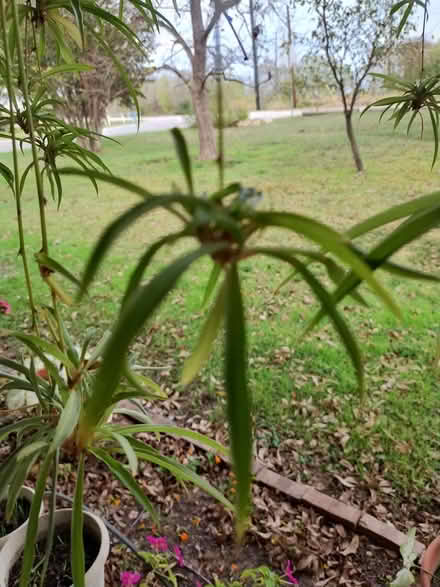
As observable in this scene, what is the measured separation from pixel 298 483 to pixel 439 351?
0.74m

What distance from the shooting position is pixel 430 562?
2.76ft

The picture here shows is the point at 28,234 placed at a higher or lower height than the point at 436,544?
higher

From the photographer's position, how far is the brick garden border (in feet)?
3.37

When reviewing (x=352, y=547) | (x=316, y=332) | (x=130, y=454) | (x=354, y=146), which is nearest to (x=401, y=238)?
(x=130, y=454)

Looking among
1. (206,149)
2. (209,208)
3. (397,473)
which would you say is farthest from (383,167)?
(209,208)

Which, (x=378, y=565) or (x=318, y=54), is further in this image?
→ (x=318, y=54)

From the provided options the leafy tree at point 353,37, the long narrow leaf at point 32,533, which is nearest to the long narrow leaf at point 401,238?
the long narrow leaf at point 32,533

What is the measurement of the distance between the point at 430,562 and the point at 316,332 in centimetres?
114

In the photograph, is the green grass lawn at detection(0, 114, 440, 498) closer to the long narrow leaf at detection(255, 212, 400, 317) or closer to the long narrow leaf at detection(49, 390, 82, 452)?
the long narrow leaf at detection(255, 212, 400, 317)

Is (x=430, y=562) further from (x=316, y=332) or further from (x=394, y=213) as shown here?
(x=316, y=332)

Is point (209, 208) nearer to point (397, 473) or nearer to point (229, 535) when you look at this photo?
point (229, 535)

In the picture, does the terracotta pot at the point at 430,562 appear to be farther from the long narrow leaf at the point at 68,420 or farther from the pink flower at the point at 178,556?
the long narrow leaf at the point at 68,420

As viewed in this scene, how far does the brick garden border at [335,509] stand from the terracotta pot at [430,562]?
0.12 m

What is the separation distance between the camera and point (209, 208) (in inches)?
9.2
